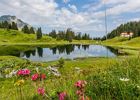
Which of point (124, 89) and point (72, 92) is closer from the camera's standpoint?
point (124, 89)

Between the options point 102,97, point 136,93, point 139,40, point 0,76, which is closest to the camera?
point 136,93

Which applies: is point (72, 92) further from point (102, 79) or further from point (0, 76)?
point (0, 76)

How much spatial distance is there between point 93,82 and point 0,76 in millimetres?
19937

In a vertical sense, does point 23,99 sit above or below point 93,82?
below

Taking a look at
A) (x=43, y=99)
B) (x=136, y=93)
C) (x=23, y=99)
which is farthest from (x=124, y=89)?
(x=23, y=99)

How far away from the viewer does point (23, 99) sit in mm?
7625

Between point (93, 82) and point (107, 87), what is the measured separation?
621 mm

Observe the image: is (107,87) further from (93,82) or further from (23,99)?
(23,99)

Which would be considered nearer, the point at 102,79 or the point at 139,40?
the point at 102,79

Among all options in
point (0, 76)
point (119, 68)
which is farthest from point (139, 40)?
point (119, 68)

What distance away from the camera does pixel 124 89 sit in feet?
19.8

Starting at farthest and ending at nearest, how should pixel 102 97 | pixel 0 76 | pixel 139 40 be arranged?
1. pixel 139 40
2. pixel 0 76
3. pixel 102 97

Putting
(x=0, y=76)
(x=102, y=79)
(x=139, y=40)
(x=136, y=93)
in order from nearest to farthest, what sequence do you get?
(x=136, y=93), (x=102, y=79), (x=0, y=76), (x=139, y=40)

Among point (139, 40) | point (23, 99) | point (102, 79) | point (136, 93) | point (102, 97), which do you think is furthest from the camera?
point (139, 40)
